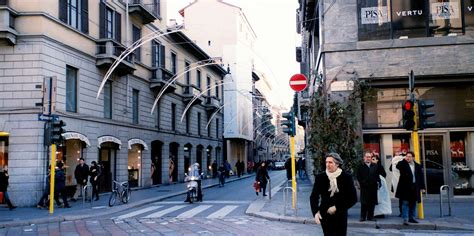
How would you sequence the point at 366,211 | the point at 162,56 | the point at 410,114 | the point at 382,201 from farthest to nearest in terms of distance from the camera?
the point at 162,56
the point at 382,201
the point at 366,211
the point at 410,114

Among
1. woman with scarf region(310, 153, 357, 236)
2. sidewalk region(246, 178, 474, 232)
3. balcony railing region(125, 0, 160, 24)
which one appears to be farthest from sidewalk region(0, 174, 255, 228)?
Answer: balcony railing region(125, 0, 160, 24)

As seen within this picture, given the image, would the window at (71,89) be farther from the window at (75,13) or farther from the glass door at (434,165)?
the glass door at (434,165)

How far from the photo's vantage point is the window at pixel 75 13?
20516 mm

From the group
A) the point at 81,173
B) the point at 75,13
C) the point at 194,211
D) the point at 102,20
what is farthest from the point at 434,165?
the point at 102,20

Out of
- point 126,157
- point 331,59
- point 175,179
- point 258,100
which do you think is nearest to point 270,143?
point 258,100

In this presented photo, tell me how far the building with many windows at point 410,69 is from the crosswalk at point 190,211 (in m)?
5.46

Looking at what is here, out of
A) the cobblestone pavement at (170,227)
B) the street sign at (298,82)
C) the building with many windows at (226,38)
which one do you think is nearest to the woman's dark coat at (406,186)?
the cobblestone pavement at (170,227)

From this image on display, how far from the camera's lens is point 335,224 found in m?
5.75

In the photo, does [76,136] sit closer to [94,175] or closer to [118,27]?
[94,175]

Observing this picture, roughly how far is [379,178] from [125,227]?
21.8 feet

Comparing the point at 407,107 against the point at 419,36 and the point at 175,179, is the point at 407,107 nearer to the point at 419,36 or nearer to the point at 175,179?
the point at 419,36

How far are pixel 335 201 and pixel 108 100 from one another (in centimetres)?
2096

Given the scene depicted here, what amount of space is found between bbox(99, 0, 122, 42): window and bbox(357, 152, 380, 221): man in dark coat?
54.2 ft

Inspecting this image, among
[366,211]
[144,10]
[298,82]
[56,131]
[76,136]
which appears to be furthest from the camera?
[144,10]
